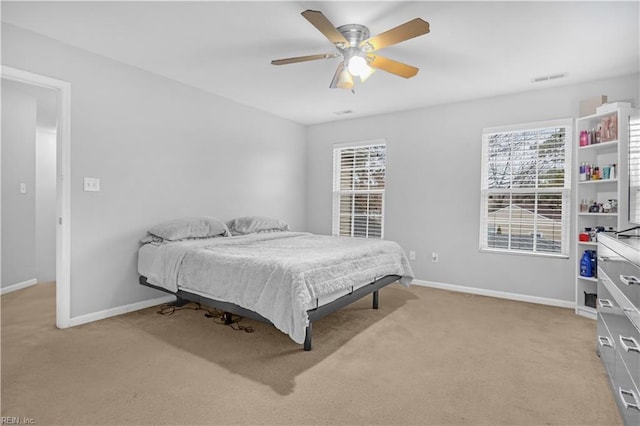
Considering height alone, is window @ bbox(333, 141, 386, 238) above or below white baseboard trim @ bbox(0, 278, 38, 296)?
above

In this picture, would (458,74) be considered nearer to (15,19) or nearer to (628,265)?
(628,265)

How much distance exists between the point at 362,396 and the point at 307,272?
0.86m

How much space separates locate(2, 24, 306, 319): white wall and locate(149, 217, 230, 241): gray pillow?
0.75 feet

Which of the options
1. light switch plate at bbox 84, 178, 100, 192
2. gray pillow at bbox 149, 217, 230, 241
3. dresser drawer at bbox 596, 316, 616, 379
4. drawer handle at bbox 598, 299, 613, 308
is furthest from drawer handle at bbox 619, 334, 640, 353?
light switch plate at bbox 84, 178, 100, 192

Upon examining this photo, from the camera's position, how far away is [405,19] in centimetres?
255

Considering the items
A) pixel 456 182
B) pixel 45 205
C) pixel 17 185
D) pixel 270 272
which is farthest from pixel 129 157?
pixel 456 182

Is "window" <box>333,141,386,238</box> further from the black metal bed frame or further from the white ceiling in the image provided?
the black metal bed frame

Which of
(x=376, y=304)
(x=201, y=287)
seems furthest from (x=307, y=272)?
(x=376, y=304)

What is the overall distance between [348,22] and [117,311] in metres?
3.35

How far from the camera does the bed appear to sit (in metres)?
2.39

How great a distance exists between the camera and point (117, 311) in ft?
11.1

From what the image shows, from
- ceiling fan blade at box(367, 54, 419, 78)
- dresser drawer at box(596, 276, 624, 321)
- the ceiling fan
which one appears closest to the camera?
dresser drawer at box(596, 276, 624, 321)

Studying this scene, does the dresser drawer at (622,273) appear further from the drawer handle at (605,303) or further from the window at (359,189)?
the window at (359,189)

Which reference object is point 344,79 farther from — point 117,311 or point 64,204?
point 117,311
